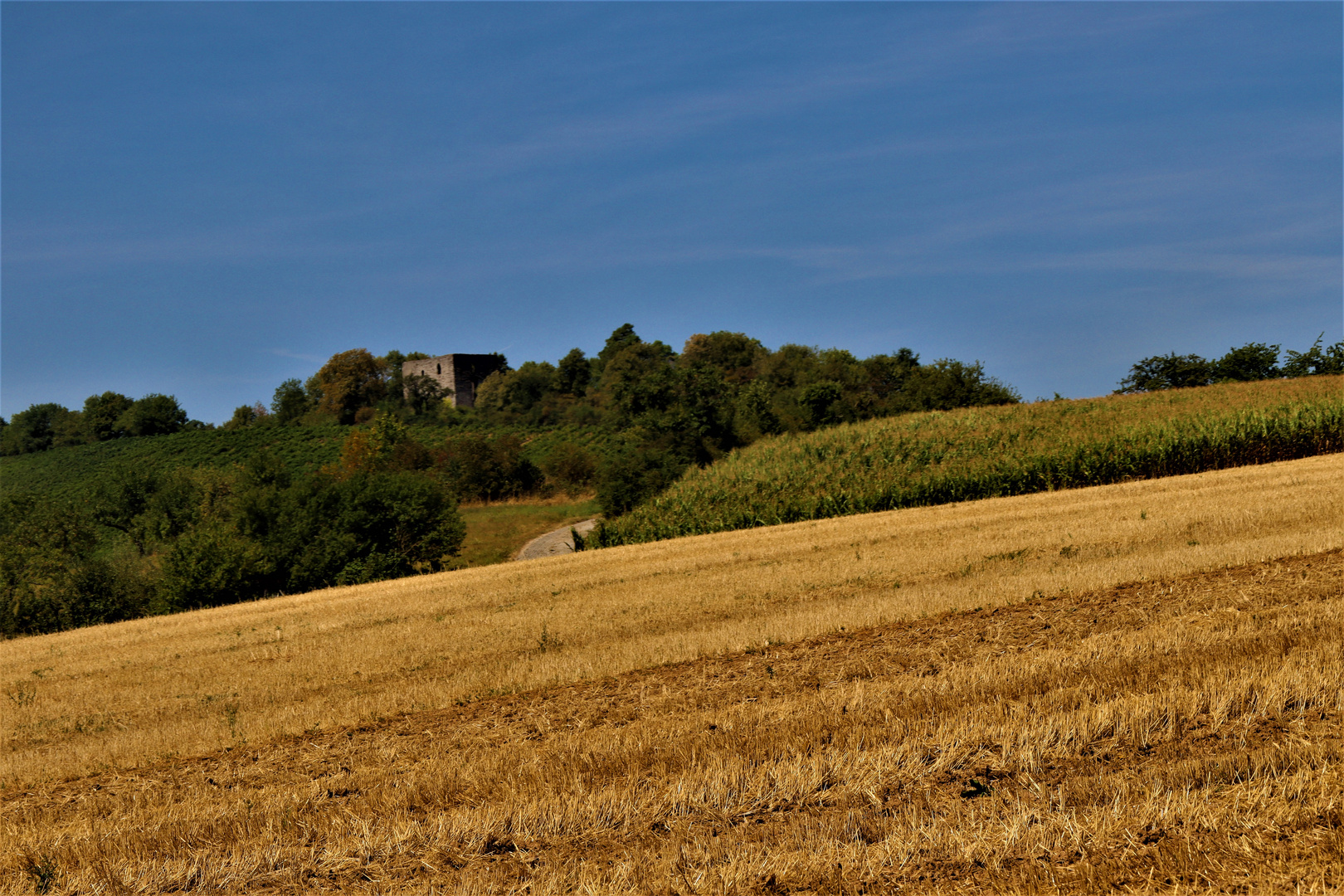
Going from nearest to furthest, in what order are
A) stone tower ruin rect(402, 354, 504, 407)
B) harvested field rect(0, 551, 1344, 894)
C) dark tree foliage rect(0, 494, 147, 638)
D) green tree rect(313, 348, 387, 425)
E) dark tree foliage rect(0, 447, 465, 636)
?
harvested field rect(0, 551, 1344, 894) → dark tree foliage rect(0, 447, 465, 636) → dark tree foliage rect(0, 494, 147, 638) → green tree rect(313, 348, 387, 425) → stone tower ruin rect(402, 354, 504, 407)

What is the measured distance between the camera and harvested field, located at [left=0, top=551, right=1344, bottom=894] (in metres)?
5.19

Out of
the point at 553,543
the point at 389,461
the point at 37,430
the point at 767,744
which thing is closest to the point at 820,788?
the point at 767,744

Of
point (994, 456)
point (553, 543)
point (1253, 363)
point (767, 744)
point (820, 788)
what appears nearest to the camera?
point (820, 788)

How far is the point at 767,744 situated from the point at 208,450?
10053 centimetres

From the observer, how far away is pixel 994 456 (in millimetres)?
37031

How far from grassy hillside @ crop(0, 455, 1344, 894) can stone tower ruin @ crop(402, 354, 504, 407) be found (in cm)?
12801

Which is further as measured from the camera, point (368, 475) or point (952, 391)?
point (952, 391)

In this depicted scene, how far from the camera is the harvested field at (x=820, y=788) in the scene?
5.19 m

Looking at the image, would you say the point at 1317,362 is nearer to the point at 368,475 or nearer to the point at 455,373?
the point at 368,475

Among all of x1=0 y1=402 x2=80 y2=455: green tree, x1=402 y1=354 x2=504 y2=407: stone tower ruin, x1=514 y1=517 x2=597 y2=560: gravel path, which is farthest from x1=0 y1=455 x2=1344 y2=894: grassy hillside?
x1=402 y1=354 x2=504 y2=407: stone tower ruin

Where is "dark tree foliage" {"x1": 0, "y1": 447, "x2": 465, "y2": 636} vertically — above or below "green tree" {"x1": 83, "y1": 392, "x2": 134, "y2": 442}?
below

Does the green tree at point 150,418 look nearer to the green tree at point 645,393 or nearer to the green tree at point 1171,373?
the green tree at point 645,393

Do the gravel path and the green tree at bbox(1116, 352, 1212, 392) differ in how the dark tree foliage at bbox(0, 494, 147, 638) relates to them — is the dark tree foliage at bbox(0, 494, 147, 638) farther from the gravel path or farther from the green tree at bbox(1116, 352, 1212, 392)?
the green tree at bbox(1116, 352, 1212, 392)

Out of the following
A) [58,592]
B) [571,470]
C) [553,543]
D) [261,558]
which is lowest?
[553,543]
